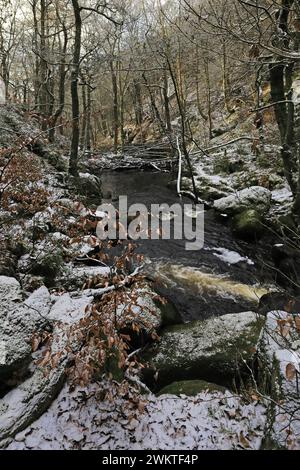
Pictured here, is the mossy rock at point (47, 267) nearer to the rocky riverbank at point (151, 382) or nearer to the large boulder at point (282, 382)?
the rocky riverbank at point (151, 382)

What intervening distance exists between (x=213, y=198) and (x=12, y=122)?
8.70m

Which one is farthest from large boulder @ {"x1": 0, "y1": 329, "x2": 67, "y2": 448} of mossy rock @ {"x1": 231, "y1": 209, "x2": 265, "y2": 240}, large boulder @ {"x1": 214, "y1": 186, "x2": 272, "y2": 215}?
large boulder @ {"x1": 214, "y1": 186, "x2": 272, "y2": 215}

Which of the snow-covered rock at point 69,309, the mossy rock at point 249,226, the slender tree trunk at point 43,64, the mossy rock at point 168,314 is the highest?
the slender tree trunk at point 43,64

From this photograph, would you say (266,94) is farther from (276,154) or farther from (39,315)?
(39,315)

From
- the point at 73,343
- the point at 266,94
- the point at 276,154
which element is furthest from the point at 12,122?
the point at 266,94

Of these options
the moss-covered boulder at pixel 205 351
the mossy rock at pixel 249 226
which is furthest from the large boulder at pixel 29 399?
the mossy rock at pixel 249 226

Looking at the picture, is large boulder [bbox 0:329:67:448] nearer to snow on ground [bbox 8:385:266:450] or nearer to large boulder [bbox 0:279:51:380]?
snow on ground [bbox 8:385:266:450]

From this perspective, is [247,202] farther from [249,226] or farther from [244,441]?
[244,441]

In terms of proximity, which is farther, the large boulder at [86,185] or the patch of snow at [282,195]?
the large boulder at [86,185]

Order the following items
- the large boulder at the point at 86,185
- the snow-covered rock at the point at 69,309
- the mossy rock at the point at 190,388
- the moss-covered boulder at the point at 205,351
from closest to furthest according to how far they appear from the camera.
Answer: the mossy rock at the point at 190,388 → the moss-covered boulder at the point at 205,351 → the snow-covered rock at the point at 69,309 → the large boulder at the point at 86,185

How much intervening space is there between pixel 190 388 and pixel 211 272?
4.06 metres

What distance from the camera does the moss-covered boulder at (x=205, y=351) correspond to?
389 cm

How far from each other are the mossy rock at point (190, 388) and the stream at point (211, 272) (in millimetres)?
1985

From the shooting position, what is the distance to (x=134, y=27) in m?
21.3
